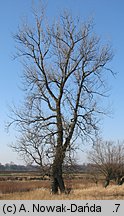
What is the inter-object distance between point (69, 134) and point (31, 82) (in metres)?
4.34

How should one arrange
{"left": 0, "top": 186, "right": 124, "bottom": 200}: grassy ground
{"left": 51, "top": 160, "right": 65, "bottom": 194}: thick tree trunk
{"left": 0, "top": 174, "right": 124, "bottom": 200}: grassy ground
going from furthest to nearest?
{"left": 51, "top": 160, "right": 65, "bottom": 194}: thick tree trunk
{"left": 0, "top": 174, "right": 124, "bottom": 200}: grassy ground
{"left": 0, "top": 186, "right": 124, "bottom": 200}: grassy ground

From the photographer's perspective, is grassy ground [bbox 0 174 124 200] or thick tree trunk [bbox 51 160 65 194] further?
thick tree trunk [bbox 51 160 65 194]

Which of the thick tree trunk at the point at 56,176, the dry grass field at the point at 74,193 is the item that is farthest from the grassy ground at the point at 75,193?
the thick tree trunk at the point at 56,176

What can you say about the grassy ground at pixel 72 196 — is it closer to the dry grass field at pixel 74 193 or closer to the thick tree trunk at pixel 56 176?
the dry grass field at pixel 74 193

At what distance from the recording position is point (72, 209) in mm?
10977

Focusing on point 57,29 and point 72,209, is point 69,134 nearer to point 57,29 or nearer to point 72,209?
point 57,29

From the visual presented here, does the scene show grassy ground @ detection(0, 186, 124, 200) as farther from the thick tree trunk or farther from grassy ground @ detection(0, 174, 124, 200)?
the thick tree trunk

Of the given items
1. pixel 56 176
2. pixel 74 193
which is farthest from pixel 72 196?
pixel 74 193

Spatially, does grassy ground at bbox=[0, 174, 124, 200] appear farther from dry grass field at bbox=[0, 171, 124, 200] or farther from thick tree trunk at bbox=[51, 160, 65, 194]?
thick tree trunk at bbox=[51, 160, 65, 194]

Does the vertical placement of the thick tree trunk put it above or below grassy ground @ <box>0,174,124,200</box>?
above


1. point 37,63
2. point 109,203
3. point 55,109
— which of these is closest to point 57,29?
point 37,63

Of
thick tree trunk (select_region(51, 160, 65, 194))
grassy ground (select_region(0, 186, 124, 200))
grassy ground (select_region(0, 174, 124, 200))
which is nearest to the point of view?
grassy ground (select_region(0, 186, 124, 200))

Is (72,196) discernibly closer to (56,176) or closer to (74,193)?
(56,176)

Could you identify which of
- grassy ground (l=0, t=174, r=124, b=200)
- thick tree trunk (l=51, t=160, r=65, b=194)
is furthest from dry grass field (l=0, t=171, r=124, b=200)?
thick tree trunk (l=51, t=160, r=65, b=194)
